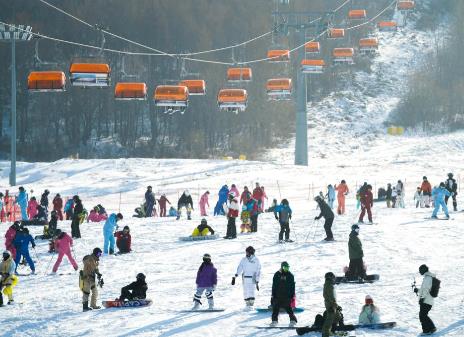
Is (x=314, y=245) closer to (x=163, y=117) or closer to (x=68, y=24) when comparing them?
(x=163, y=117)

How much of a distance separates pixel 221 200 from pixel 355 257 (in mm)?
15053

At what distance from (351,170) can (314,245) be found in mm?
33750

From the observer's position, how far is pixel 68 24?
298 ft

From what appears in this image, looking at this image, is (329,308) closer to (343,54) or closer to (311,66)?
(311,66)

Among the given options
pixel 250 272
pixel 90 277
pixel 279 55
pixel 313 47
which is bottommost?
pixel 90 277

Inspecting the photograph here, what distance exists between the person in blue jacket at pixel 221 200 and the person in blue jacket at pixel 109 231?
854 cm

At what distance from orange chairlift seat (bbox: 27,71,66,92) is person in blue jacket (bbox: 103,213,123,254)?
12.2 meters

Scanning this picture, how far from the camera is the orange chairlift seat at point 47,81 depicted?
36188 mm

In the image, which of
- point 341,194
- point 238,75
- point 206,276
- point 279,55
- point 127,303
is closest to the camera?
point 206,276

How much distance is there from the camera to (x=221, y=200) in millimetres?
34531

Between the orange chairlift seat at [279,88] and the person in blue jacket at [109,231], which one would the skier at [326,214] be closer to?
the person in blue jacket at [109,231]

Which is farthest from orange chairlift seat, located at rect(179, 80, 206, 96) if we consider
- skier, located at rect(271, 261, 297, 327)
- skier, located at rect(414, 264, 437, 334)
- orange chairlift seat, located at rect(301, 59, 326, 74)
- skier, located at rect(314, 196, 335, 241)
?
skier, located at rect(414, 264, 437, 334)

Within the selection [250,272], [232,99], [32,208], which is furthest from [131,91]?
[250,272]

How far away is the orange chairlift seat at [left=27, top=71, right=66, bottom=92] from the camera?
1425 inches
